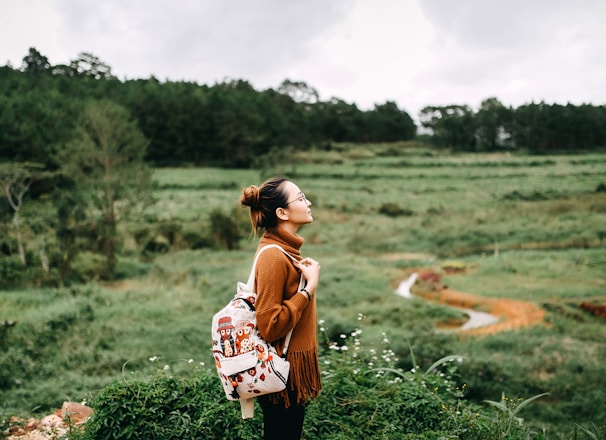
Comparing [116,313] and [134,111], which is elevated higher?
[134,111]

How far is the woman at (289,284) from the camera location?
2273 millimetres

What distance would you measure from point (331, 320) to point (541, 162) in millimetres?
41196

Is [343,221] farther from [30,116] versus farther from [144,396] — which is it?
[144,396]

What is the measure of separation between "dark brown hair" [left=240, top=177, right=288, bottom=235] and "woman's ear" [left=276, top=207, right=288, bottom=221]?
0.07ft

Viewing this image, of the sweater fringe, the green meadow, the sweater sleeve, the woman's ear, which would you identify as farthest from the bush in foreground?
the woman's ear

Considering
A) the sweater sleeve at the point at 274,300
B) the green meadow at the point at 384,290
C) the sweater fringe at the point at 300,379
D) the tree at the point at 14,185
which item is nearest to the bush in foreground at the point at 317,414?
the green meadow at the point at 384,290

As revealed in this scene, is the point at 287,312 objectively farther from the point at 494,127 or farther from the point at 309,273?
the point at 494,127

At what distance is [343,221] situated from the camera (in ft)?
94.9

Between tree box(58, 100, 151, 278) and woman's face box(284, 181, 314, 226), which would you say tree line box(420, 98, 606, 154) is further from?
woman's face box(284, 181, 314, 226)

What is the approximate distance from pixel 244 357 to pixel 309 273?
487 millimetres

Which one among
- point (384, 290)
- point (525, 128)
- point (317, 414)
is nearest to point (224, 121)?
point (525, 128)

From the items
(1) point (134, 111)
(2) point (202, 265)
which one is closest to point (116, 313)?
(2) point (202, 265)

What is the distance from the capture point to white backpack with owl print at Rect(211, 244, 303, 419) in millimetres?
2201

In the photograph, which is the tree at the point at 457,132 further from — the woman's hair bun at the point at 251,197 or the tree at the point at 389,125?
the woman's hair bun at the point at 251,197
